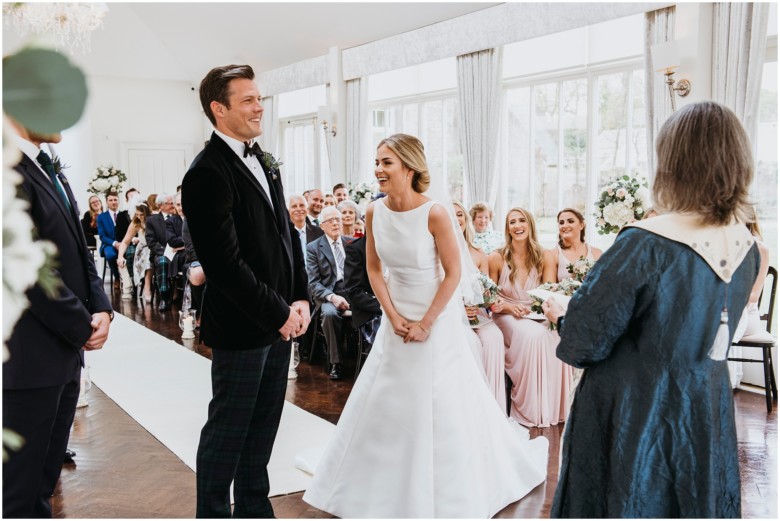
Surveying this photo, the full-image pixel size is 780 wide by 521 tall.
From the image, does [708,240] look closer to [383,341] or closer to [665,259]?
[665,259]

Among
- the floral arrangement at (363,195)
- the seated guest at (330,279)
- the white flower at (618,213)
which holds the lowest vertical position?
the seated guest at (330,279)

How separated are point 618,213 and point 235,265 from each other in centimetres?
319

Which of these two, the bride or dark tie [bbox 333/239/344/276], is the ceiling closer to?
dark tie [bbox 333/239/344/276]

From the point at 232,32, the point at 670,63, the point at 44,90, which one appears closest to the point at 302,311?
the point at 44,90

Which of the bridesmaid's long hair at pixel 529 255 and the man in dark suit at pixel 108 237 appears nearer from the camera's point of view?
the bridesmaid's long hair at pixel 529 255

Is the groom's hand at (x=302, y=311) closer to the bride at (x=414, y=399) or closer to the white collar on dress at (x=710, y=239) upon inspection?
the bride at (x=414, y=399)

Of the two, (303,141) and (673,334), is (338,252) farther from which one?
(303,141)

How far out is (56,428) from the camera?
2.41m

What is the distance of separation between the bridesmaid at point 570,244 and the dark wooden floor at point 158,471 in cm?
129

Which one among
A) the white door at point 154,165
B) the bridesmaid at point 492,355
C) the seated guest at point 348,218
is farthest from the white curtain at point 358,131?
the bridesmaid at point 492,355

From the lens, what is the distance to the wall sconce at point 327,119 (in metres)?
11.1

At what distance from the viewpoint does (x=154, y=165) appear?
14906mm

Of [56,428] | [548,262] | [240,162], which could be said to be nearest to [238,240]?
[240,162]

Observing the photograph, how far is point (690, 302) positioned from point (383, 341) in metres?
1.72
